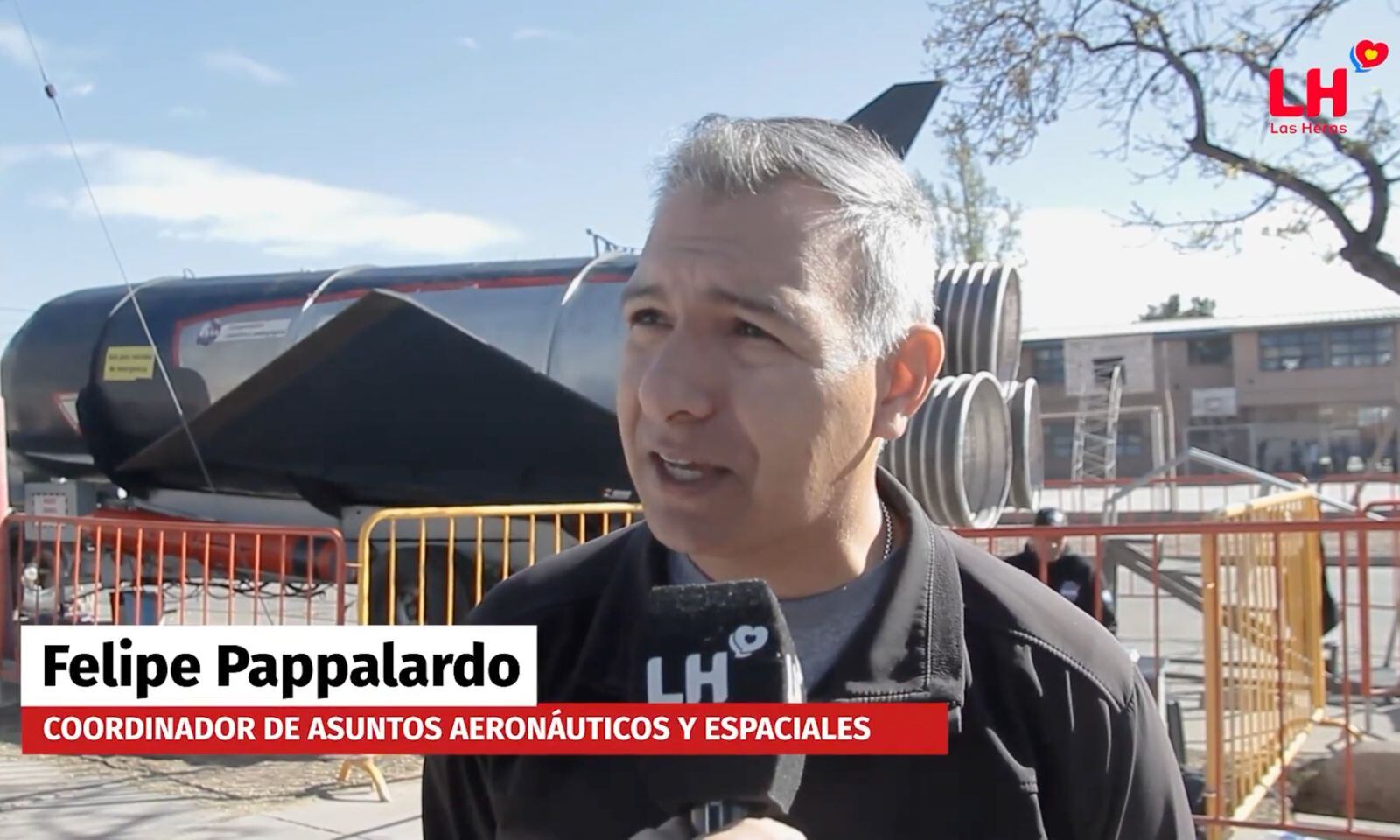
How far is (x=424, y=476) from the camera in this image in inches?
296

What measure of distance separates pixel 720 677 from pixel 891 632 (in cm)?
23

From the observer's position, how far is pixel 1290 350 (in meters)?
43.8

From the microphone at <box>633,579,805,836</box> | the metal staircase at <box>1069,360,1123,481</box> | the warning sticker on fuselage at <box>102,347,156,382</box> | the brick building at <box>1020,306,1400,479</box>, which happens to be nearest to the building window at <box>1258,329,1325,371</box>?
the brick building at <box>1020,306,1400,479</box>

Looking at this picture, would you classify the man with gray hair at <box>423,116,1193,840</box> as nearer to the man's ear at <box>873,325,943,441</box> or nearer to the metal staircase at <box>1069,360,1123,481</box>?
the man's ear at <box>873,325,943,441</box>

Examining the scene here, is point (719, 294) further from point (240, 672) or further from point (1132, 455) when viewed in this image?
point (1132, 455)

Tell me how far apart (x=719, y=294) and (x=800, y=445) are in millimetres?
181

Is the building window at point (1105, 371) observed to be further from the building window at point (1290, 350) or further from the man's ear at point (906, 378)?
the man's ear at point (906, 378)

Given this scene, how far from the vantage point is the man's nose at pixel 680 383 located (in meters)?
1.22

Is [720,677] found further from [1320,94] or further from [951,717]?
[1320,94]

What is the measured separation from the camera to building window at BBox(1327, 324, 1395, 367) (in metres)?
42.1

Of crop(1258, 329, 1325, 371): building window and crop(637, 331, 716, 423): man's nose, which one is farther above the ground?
crop(1258, 329, 1325, 371): building window

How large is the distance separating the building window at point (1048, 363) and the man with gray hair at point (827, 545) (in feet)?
137

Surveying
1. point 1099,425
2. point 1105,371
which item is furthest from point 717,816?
point 1105,371

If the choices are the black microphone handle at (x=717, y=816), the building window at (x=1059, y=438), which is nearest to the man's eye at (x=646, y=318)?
the black microphone handle at (x=717, y=816)
